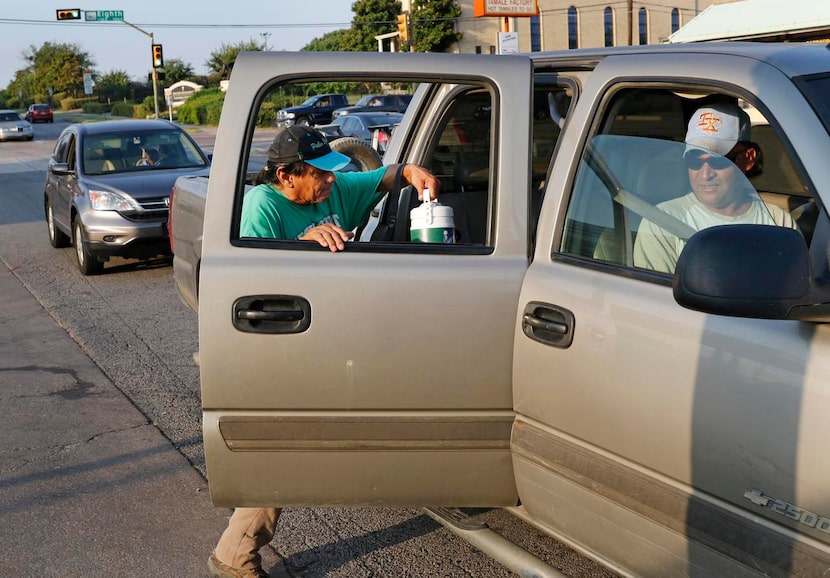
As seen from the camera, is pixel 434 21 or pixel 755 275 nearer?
pixel 755 275

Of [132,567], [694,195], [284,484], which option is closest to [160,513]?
[132,567]

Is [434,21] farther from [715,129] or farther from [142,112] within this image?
[715,129]

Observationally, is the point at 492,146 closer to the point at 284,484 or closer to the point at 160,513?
the point at 284,484

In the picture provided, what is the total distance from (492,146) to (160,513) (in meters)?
2.50

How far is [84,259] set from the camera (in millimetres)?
10789

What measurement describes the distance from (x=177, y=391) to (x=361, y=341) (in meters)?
3.69

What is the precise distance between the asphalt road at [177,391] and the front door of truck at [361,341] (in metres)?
0.90

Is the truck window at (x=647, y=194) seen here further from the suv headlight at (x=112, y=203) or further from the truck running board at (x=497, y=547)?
the suv headlight at (x=112, y=203)

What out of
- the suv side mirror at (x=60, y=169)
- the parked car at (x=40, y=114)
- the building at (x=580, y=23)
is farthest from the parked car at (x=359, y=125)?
the parked car at (x=40, y=114)

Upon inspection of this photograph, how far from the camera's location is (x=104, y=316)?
883cm

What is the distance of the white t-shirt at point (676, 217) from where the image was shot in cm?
295

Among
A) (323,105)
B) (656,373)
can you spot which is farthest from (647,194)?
(323,105)

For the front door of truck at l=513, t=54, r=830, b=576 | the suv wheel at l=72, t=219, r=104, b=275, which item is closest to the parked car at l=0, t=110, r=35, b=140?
the suv wheel at l=72, t=219, r=104, b=275

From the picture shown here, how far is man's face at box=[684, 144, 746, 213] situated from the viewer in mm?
2996
